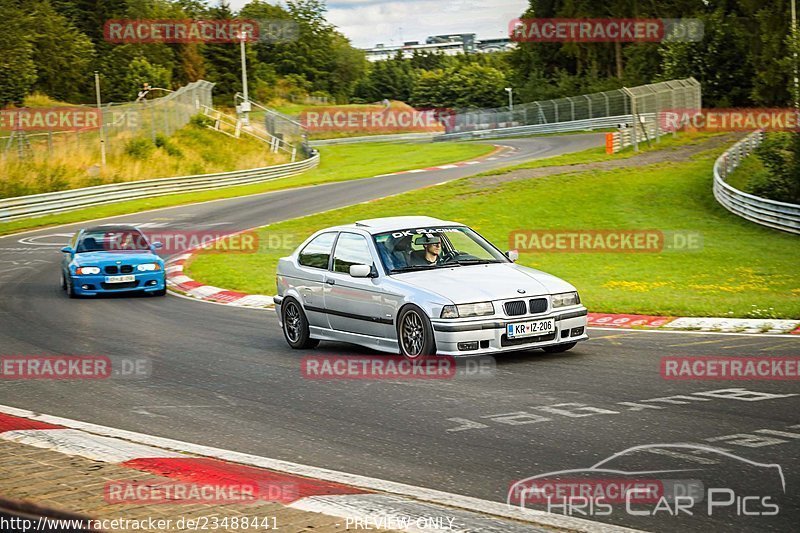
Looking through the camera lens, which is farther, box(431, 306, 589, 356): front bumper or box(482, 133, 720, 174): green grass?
box(482, 133, 720, 174): green grass

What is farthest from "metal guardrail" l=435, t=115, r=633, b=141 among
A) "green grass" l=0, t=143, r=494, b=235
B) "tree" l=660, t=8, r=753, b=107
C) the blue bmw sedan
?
the blue bmw sedan

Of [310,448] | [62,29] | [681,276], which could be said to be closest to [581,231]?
[681,276]

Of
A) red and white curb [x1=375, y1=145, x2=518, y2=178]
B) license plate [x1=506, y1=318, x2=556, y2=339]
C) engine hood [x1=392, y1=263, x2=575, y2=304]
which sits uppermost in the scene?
engine hood [x1=392, y1=263, x2=575, y2=304]

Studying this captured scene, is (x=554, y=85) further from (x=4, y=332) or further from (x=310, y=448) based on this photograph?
(x=310, y=448)

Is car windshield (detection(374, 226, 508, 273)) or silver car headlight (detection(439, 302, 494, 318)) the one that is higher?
car windshield (detection(374, 226, 508, 273))

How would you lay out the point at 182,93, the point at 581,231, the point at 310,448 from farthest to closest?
the point at 182,93, the point at 581,231, the point at 310,448

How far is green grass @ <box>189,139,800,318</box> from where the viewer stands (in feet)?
54.4

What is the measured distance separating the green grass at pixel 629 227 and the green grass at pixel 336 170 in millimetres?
9291

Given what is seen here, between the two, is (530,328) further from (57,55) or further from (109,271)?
(57,55)

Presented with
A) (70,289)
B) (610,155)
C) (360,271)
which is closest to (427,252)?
(360,271)

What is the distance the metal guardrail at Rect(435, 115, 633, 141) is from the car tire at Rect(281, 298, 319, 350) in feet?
183

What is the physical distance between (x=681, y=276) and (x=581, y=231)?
25.8ft

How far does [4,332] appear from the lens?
14.5 m

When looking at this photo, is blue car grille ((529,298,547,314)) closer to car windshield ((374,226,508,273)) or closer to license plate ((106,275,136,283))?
car windshield ((374,226,508,273))
